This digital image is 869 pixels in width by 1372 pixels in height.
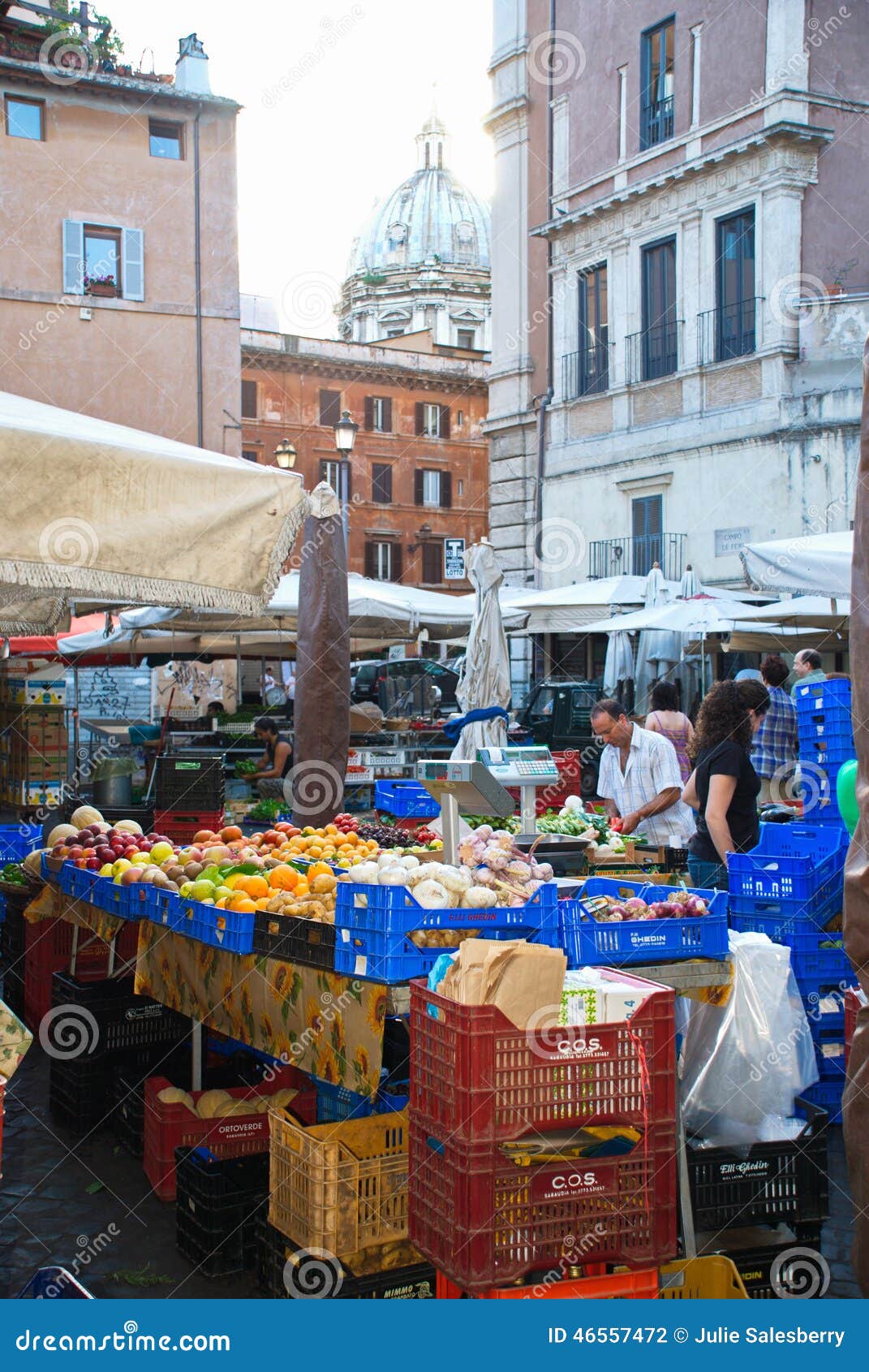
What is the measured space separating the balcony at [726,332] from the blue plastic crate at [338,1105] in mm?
18867

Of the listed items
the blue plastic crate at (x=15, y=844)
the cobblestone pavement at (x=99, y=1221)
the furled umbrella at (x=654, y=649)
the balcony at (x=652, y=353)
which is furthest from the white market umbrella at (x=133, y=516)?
the balcony at (x=652, y=353)

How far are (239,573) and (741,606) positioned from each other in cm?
1166

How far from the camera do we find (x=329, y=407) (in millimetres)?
46688

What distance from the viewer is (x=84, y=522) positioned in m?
4.25

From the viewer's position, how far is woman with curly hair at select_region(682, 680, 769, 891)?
612 cm

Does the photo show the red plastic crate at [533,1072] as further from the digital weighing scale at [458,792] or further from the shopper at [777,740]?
the shopper at [777,740]

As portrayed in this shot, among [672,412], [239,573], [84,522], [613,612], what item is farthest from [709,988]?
[672,412]

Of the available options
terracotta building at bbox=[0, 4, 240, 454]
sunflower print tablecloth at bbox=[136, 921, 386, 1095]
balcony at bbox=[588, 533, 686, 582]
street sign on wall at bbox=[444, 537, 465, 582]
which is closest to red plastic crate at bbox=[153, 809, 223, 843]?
sunflower print tablecloth at bbox=[136, 921, 386, 1095]

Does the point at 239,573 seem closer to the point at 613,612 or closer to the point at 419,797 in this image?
the point at 419,797

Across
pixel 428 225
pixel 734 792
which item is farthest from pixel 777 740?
pixel 428 225

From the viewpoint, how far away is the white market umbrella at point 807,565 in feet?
25.9

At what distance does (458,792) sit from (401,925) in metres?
1.30

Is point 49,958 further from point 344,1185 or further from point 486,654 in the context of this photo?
point 486,654

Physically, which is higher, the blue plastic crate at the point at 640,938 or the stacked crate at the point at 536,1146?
the blue plastic crate at the point at 640,938
